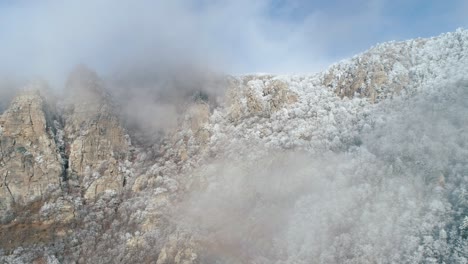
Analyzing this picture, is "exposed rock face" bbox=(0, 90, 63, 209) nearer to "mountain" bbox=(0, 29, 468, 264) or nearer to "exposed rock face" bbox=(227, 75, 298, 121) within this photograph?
"mountain" bbox=(0, 29, 468, 264)

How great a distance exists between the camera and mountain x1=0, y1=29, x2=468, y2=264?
92250 millimetres

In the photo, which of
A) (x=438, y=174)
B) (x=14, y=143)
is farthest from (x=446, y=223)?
(x=14, y=143)

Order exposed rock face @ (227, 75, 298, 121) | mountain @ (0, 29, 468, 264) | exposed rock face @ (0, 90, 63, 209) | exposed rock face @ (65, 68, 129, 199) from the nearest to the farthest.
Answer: mountain @ (0, 29, 468, 264) < exposed rock face @ (0, 90, 63, 209) < exposed rock face @ (65, 68, 129, 199) < exposed rock face @ (227, 75, 298, 121)

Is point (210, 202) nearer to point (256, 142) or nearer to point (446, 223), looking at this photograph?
point (256, 142)

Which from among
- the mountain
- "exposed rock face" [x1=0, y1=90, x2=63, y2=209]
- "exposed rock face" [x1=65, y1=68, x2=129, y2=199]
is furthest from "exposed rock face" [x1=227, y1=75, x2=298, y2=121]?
"exposed rock face" [x1=0, y1=90, x2=63, y2=209]

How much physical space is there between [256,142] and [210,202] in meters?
26.1

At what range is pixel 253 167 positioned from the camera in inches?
4788

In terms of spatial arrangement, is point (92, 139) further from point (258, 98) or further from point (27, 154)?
point (258, 98)

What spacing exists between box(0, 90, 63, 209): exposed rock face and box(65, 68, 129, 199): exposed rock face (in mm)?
6552

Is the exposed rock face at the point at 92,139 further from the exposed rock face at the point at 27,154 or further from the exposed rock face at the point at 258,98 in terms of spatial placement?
the exposed rock face at the point at 258,98

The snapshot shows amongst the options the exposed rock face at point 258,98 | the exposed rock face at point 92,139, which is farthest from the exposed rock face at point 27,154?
the exposed rock face at point 258,98

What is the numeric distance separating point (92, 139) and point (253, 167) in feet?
184

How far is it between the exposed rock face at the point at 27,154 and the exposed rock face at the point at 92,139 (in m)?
6.55

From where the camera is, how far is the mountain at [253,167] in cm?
9225
